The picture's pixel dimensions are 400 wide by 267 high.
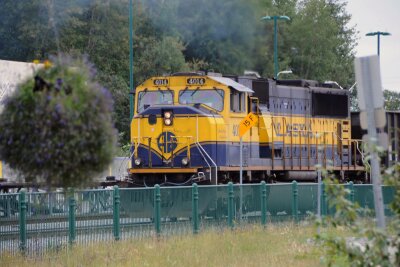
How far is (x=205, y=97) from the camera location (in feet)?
76.5

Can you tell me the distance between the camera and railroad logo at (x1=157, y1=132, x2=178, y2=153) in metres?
23.2

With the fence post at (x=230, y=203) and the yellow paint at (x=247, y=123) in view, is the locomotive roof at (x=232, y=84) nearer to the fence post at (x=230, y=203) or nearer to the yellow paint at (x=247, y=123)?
the yellow paint at (x=247, y=123)

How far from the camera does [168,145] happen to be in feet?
76.2

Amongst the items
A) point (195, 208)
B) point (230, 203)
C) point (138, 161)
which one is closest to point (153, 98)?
point (138, 161)

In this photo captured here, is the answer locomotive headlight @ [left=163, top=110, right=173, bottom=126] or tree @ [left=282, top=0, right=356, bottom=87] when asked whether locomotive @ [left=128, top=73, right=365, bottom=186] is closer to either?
locomotive headlight @ [left=163, top=110, right=173, bottom=126]

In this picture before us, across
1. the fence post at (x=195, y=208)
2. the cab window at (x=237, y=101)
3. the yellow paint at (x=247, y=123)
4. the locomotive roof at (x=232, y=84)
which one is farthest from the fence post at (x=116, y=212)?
the cab window at (x=237, y=101)

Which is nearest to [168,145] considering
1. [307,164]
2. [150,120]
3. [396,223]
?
[150,120]

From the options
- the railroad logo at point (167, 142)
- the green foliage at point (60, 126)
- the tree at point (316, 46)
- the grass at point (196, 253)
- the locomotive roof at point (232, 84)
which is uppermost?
the tree at point (316, 46)

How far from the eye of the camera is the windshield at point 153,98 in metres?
23.8

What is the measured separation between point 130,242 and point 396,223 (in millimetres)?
8966

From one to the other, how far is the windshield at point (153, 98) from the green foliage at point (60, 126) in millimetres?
16098

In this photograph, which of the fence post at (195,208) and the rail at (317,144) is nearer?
the fence post at (195,208)

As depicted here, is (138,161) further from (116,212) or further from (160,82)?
(116,212)

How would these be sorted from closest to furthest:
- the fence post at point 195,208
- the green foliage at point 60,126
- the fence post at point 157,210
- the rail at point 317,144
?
1. the green foliage at point 60,126
2. the fence post at point 157,210
3. the fence post at point 195,208
4. the rail at point 317,144
